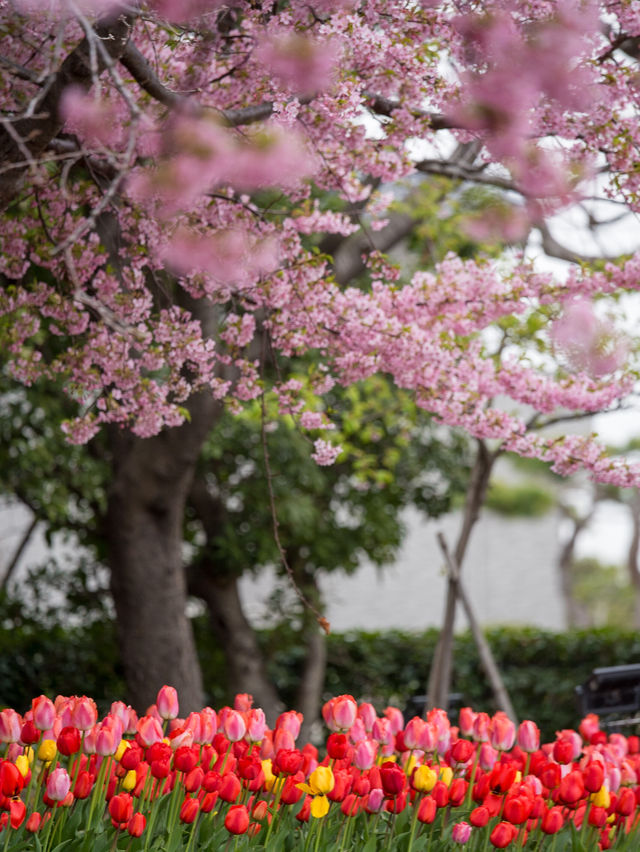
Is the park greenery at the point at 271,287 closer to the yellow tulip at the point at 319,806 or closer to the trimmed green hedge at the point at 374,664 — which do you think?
the yellow tulip at the point at 319,806

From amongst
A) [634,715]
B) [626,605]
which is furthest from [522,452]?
[626,605]

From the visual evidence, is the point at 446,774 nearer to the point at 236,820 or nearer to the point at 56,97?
the point at 236,820

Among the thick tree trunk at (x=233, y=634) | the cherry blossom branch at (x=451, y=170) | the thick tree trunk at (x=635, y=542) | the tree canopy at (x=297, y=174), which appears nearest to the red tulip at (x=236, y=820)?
the tree canopy at (x=297, y=174)

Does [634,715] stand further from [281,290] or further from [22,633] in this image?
[22,633]

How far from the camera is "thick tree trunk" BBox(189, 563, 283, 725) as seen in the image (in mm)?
7383

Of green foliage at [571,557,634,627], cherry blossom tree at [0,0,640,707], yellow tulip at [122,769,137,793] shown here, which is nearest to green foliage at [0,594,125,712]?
cherry blossom tree at [0,0,640,707]

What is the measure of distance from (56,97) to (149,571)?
10.6ft

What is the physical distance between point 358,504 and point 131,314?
4258mm

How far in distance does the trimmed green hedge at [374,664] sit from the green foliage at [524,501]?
9617 mm

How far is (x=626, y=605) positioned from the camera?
23547mm

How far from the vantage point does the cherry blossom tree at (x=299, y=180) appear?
112 inches

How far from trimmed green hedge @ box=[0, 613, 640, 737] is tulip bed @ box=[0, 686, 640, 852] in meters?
4.97

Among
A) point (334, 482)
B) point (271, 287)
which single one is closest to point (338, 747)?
point (271, 287)

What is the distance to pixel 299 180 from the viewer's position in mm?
3568
